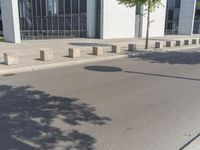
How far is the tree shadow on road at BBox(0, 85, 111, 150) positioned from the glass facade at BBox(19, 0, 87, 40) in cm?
2125

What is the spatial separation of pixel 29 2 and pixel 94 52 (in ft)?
84.6

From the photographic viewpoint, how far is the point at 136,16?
108 feet

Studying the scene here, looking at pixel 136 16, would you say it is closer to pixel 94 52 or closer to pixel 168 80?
pixel 94 52

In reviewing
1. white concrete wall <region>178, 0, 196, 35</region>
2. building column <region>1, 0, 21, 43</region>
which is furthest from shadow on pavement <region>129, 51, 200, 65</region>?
white concrete wall <region>178, 0, 196, 35</region>

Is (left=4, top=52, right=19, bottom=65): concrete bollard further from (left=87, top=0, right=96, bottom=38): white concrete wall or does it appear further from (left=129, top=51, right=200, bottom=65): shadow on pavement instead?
(left=87, top=0, right=96, bottom=38): white concrete wall

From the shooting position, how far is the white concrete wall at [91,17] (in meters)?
27.9

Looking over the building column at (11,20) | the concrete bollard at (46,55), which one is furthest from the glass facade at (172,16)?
the concrete bollard at (46,55)

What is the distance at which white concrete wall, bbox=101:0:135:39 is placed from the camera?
27641 mm

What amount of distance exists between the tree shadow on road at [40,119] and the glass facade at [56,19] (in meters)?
21.2

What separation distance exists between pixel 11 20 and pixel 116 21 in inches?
523

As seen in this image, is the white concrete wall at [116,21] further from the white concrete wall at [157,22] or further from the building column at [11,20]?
the building column at [11,20]

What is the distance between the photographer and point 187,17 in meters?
44.7

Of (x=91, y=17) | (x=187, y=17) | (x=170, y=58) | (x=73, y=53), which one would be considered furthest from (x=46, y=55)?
(x=187, y=17)

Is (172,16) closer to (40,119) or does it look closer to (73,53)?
(73,53)
